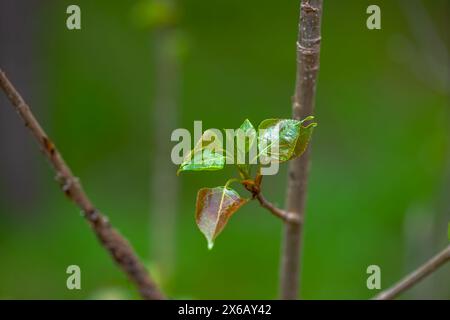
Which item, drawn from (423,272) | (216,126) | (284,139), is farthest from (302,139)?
(216,126)

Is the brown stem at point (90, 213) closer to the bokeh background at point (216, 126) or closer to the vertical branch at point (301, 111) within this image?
the vertical branch at point (301, 111)

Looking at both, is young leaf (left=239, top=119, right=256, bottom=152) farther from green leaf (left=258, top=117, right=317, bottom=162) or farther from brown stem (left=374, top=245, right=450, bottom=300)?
brown stem (left=374, top=245, right=450, bottom=300)

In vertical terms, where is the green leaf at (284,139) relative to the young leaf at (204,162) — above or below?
above

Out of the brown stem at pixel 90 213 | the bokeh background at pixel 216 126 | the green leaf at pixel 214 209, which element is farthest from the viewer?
the bokeh background at pixel 216 126

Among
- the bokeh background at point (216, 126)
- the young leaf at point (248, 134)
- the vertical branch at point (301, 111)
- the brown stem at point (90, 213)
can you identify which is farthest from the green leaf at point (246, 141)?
the bokeh background at point (216, 126)

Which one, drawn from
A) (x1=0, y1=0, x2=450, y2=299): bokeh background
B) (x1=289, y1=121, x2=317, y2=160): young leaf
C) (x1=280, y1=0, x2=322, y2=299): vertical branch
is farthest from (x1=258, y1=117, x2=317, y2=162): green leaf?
(x1=0, y1=0, x2=450, y2=299): bokeh background
